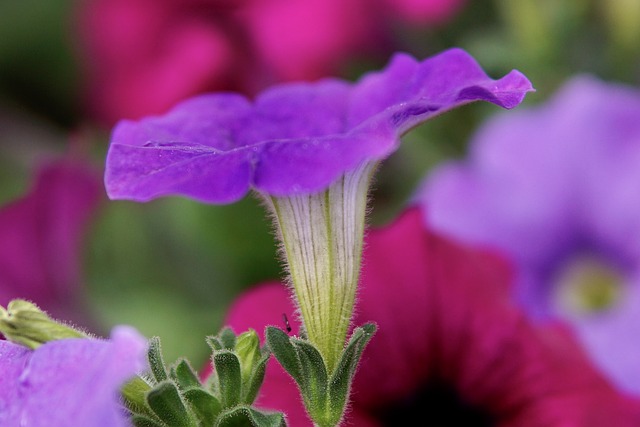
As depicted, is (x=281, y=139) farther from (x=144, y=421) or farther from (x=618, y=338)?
(x=618, y=338)

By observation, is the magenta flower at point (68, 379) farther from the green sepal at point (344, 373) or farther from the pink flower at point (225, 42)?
the pink flower at point (225, 42)

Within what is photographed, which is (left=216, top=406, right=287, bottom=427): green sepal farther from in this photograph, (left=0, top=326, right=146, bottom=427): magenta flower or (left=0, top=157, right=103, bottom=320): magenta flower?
(left=0, top=157, right=103, bottom=320): magenta flower

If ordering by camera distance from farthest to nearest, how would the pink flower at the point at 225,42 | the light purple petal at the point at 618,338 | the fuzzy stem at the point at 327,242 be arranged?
1. the pink flower at the point at 225,42
2. the light purple petal at the point at 618,338
3. the fuzzy stem at the point at 327,242

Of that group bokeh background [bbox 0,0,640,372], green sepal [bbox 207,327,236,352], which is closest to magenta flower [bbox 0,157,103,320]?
bokeh background [bbox 0,0,640,372]

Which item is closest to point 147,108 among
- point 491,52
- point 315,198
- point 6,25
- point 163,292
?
point 163,292

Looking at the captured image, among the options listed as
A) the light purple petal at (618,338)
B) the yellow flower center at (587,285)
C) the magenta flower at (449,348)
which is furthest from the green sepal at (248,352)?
the yellow flower center at (587,285)

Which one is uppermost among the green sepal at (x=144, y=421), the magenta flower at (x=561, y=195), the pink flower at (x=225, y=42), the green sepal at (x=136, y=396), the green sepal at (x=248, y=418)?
the pink flower at (x=225, y=42)
